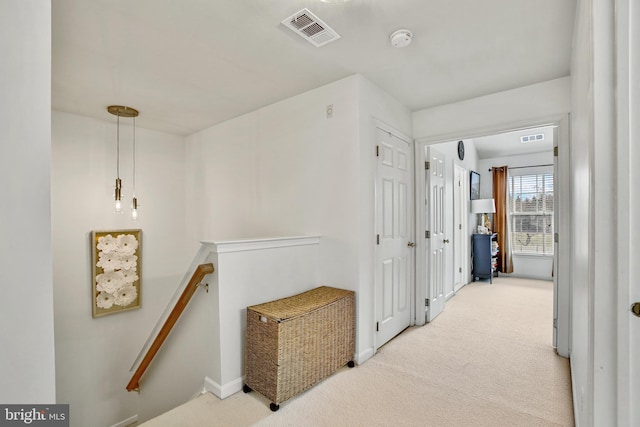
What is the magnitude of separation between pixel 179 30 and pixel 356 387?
274 centimetres

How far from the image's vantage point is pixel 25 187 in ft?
2.83

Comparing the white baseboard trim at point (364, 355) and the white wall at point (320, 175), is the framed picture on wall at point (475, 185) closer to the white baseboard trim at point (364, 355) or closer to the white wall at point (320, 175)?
the white wall at point (320, 175)

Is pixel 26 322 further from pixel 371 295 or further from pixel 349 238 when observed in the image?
pixel 371 295

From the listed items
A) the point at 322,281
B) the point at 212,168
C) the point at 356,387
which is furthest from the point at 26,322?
the point at 212,168

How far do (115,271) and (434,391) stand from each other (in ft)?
12.6

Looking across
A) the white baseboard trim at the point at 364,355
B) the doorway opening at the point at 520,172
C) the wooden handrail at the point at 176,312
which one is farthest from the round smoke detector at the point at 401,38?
the white baseboard trim at the point at 364,355

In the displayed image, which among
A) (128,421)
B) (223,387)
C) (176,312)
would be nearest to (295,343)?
(223,387)

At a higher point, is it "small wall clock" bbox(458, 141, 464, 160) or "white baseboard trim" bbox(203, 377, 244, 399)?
"small wall clock" bbox(458, 141, 464, 160)

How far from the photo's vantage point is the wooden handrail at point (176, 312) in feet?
6.97

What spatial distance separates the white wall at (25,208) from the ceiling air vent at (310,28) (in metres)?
1.31

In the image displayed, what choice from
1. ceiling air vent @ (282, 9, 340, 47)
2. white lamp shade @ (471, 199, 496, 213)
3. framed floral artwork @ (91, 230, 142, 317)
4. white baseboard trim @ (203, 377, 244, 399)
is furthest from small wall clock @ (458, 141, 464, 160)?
framed floral artwork @ (91, 230, 142, 317)

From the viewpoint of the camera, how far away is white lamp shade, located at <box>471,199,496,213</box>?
227 inches

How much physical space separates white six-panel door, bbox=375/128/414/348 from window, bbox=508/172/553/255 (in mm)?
4142

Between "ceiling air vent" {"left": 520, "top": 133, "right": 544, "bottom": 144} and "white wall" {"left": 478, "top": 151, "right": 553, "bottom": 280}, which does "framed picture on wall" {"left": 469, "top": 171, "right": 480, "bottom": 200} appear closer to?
"white wall" {"left": 478, "top": 151, "right": 553, "bottom": 280}
